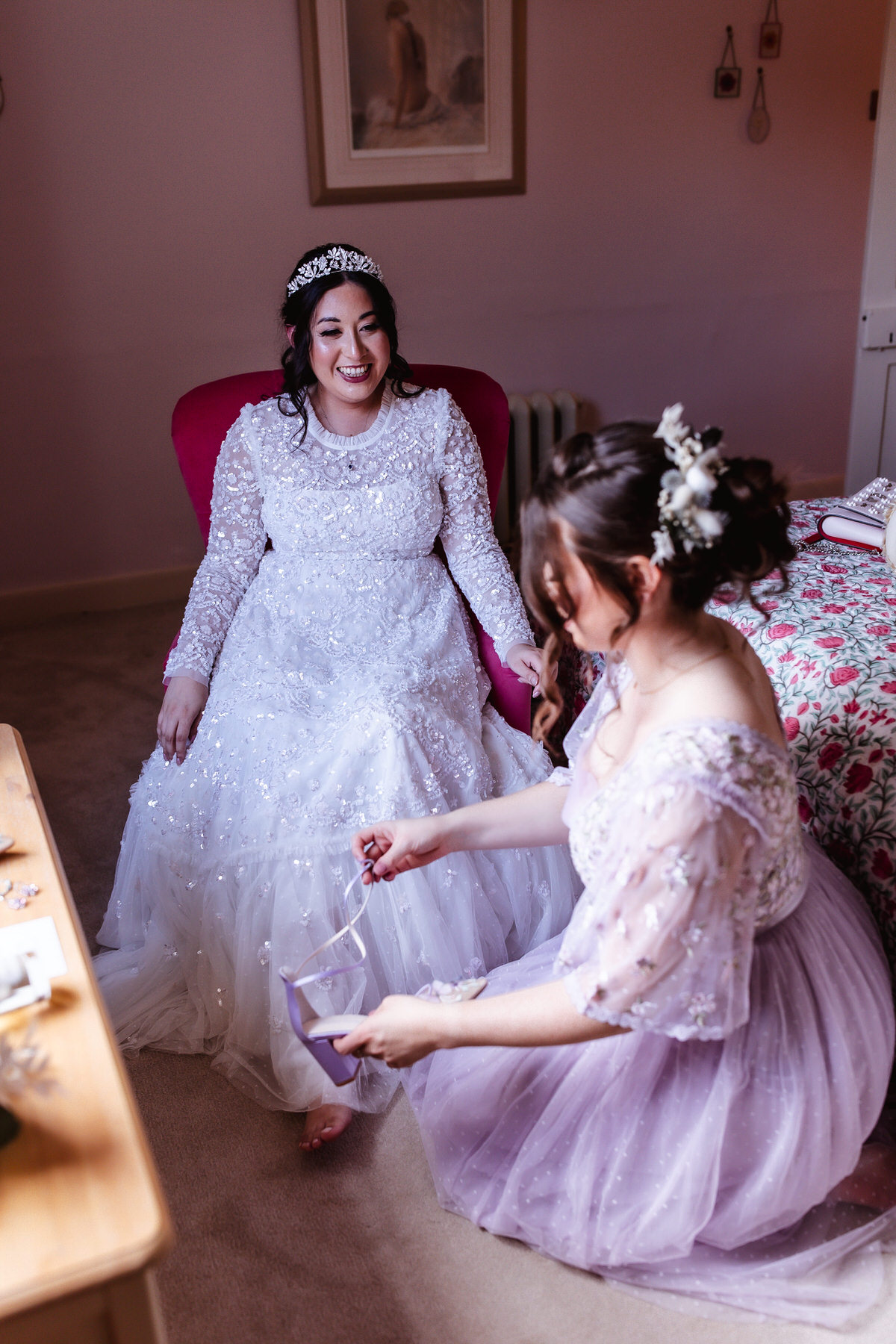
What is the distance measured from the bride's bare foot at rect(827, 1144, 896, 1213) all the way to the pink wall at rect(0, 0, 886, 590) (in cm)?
295

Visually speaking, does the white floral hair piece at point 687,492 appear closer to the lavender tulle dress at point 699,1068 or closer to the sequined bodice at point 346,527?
the lavender tulle dress at point 699,1068

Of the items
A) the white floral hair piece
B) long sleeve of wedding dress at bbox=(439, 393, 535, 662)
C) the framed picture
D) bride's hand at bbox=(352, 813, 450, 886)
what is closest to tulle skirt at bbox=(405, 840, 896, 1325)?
bride's hand at bbox=(352, 813, 450, 886)

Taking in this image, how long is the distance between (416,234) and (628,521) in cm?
280

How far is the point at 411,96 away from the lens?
3375 millimetres

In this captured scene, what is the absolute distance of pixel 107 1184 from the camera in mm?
866

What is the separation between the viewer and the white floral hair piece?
1046 mm

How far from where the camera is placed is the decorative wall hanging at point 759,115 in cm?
388

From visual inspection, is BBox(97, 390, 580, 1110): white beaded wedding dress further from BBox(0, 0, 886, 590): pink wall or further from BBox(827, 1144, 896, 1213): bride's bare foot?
BBox(0, 0, 886, 590): pink wall

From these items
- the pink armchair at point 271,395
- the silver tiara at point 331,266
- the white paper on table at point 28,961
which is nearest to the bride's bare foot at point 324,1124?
the white paper on table at point 28,961

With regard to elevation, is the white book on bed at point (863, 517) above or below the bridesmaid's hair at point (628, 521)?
below

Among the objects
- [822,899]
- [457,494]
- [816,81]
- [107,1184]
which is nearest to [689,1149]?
[822,899]

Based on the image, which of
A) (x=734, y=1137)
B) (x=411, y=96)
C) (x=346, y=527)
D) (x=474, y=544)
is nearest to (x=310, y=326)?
(x=346, y=527)

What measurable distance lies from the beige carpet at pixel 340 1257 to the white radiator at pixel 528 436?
2.43 m

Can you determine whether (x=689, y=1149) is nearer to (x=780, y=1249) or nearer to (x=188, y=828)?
(x=780, y=1249)
